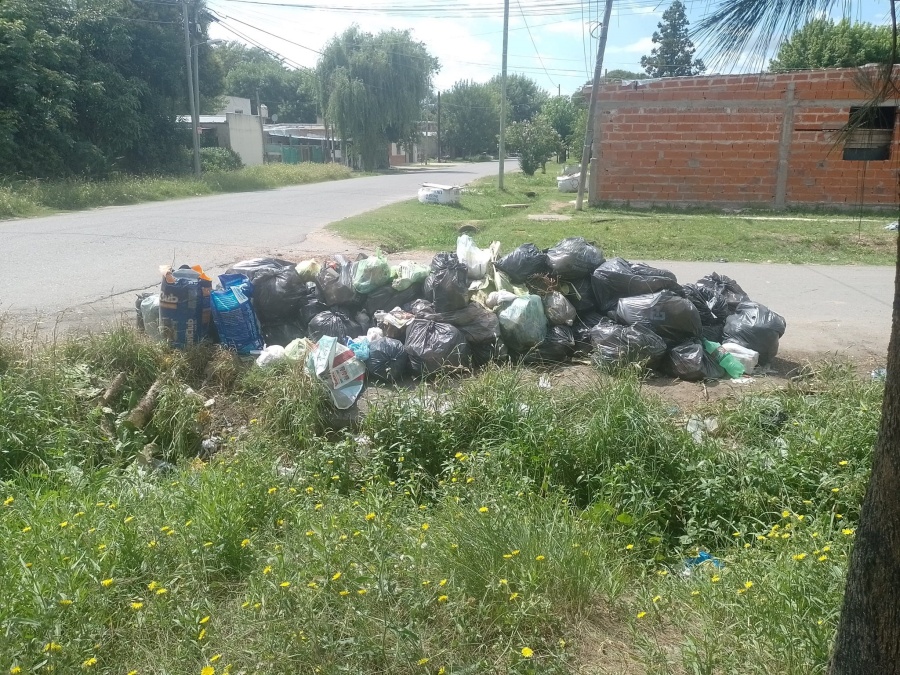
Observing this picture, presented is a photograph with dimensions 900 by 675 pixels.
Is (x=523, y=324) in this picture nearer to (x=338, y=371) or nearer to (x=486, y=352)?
(x=486, y=352)

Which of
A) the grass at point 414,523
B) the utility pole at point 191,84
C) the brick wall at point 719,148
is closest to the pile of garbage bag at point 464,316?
the grass at point 414,523

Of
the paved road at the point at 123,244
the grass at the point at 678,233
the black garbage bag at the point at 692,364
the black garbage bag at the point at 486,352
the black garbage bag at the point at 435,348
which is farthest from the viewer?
the grass at the point at 678,233

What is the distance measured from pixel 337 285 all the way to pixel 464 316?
49.7 inches

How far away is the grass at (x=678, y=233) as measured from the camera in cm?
1216

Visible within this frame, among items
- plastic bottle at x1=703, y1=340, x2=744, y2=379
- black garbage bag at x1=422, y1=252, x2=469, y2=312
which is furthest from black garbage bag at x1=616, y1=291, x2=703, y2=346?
black garbage bag at x1=422, y1=252, x2=469, y2=312

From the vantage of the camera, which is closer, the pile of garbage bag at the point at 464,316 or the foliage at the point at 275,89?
the pile of garbage bag at the point at 464,316

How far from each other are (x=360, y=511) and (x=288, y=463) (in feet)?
3.79

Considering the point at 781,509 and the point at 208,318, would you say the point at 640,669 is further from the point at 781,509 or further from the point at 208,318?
the point at 208,318

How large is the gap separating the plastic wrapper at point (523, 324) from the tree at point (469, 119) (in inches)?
3069

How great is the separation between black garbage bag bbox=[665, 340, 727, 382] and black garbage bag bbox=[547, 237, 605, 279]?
1.13m

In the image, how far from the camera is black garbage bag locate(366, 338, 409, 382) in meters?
5.84

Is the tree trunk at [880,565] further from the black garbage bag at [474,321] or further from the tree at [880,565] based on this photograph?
the black garbage bag at [474,321]

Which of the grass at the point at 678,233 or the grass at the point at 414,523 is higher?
the grass at the point at 678,233

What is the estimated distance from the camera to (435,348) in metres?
5.78
